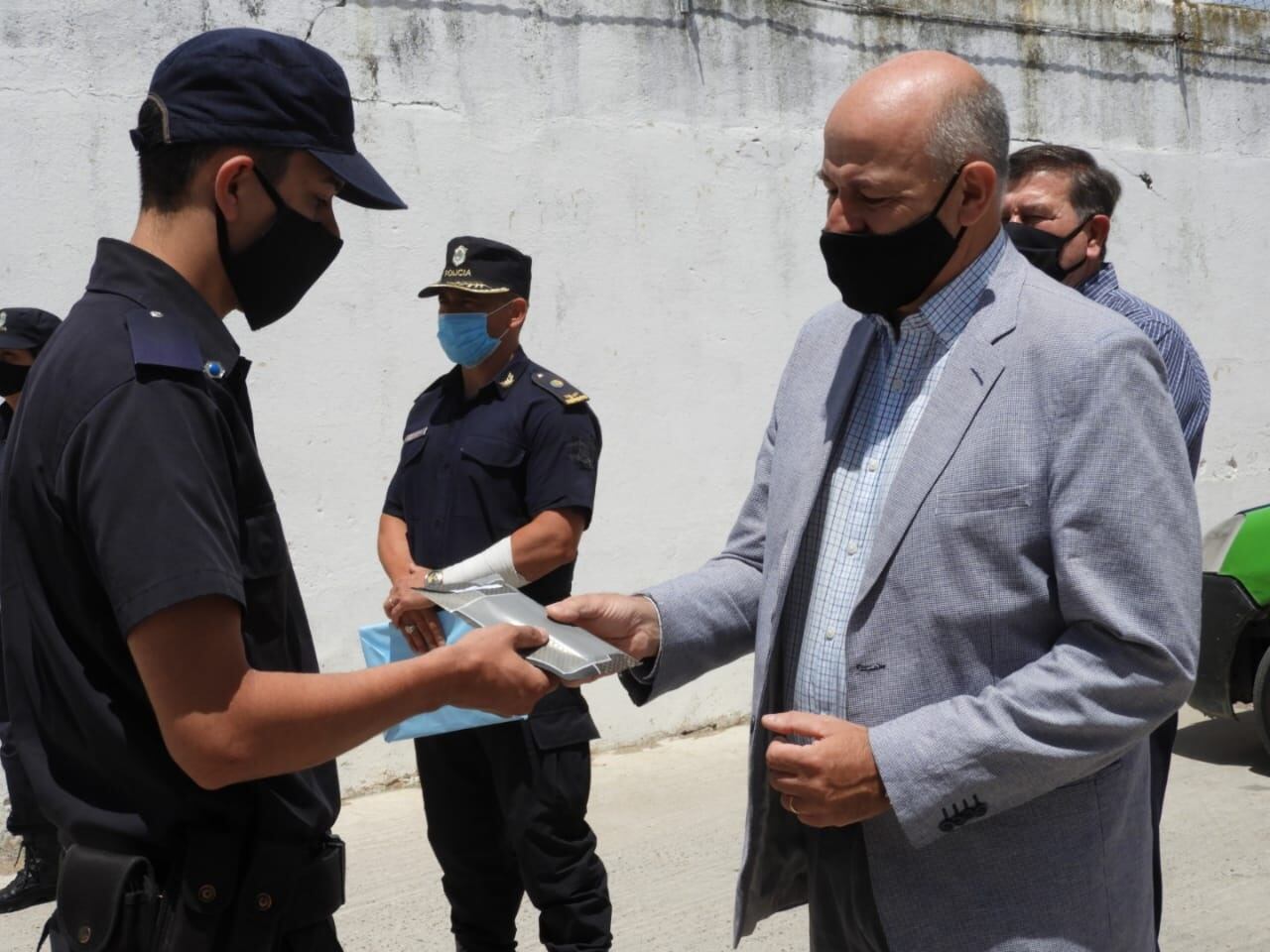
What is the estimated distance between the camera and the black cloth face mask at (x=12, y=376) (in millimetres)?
4688

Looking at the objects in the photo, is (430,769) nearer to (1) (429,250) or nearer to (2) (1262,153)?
(1) (429,250)

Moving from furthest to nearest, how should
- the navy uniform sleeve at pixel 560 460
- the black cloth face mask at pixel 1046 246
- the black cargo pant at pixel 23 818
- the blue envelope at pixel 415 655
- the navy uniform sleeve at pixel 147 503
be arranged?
the black cargo pant at pixel 23 818, the navy uniform sleeve at pixel 560 460, the blue envelope at pixel 415 655, the black cloth face mask at pixel 1046 246, the navy uniform sleeve at pixel 147 503

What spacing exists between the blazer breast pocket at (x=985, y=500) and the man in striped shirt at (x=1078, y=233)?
161cm

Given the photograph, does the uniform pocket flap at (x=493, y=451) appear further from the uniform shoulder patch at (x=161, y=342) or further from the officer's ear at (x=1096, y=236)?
the uniform shoulder patch at (x=161, y=342)

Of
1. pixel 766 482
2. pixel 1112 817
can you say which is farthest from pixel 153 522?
pixel 1112 817

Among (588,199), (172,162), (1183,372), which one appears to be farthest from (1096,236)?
(588,199)

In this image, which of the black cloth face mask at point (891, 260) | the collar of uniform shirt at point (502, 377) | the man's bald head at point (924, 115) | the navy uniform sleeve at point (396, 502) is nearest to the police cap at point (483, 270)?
the collar of uniform shirt at point (502, 377)

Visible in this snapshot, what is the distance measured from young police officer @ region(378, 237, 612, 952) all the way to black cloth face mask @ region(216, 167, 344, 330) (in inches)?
59.4

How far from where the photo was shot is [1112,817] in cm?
201

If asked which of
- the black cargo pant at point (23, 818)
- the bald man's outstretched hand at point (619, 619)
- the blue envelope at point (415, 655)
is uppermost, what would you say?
the bald man's outstretched hand at point (619, 619)

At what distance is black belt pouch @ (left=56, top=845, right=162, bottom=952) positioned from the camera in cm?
179

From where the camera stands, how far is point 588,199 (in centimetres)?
610

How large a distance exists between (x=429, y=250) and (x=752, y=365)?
67.8 inches

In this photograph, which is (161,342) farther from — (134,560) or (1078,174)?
(1078,174)
